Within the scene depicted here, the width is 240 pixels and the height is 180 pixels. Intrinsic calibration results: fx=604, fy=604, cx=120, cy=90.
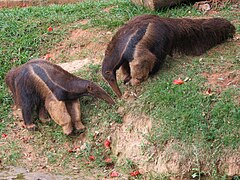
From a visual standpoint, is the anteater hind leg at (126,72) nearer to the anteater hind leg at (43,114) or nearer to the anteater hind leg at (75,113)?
the anteater hind leg at (75,113)

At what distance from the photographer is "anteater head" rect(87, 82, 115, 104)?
29.3ft

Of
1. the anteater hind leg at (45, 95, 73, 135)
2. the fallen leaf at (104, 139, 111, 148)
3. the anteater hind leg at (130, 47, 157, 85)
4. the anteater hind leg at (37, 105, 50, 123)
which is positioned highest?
the anteater hind leg at (130, 47, 157, 85)

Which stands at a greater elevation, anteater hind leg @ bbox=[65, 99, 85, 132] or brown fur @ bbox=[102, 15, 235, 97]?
brown fur @ bbox=[102, 15, 235, 97]

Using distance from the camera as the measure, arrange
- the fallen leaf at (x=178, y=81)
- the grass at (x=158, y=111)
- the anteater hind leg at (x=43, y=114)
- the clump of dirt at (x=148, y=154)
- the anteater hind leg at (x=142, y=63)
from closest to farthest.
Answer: the clump of dirt at (x=148, y=154)
the grass at (x=158, y=111)
the fallen leaf at (x=178, y=81)
the anteater hind leg at (x=142, y=63)
the anteater hind leg at (x=43, y=114)

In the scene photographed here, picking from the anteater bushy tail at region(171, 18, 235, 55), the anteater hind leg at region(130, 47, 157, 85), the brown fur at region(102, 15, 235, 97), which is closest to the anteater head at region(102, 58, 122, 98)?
the brown fur at region(102, 15, 235, 97)

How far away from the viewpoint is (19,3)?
14016 mm

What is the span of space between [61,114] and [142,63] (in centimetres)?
138

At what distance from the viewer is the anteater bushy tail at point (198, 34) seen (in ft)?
30.2

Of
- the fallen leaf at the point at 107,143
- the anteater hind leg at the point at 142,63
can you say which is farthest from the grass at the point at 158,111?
the anteater hind leg at the point at 142,63

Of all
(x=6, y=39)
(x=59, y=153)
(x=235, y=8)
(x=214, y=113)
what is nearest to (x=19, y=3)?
(x=6, y=39)

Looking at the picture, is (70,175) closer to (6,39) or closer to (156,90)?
(156,90)

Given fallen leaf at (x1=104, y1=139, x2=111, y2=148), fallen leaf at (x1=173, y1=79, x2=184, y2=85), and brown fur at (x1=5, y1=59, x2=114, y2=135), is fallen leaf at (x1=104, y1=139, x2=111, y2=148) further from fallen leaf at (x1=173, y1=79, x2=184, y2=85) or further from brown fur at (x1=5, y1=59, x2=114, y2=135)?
fallen leaf at (x1=173, y1=79, x2=184, y2=85)

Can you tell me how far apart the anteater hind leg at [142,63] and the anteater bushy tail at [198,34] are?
603mm

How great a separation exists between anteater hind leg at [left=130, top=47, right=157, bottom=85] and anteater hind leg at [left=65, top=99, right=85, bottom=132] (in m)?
0.95
